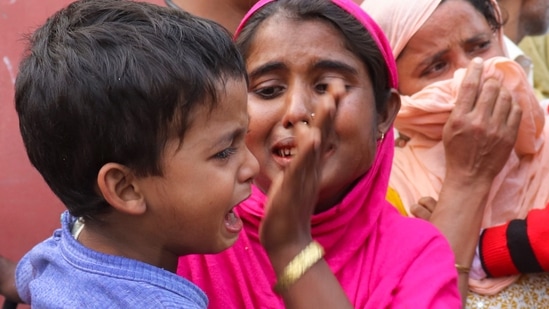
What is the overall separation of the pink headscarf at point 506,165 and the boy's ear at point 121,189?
1.23 m

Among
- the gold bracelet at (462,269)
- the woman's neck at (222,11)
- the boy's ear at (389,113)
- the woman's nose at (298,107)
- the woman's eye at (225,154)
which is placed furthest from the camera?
the woman's neck at (222,11)

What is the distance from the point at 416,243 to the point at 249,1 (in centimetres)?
140

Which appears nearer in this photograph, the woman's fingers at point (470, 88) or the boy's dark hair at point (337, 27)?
the boy's dark hair at point (337, 27)

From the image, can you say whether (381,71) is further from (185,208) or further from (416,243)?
(185,208)

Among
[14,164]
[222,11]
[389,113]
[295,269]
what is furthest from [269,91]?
[14,164]

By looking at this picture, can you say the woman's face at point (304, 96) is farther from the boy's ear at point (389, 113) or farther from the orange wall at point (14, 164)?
the orange wall at point (14, 164)

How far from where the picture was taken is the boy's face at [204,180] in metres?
1.77

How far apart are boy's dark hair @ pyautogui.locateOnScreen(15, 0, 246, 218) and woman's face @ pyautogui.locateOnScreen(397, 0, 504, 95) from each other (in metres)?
1.32

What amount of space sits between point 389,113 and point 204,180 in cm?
77

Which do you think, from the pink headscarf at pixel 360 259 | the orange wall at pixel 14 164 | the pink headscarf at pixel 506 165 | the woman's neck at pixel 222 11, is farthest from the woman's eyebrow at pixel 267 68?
the orange wall at pixel 14 164

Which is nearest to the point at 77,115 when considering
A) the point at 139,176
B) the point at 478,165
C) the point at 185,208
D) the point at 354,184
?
the point at 139,176

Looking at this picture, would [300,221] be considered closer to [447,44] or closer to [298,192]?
[298,192]

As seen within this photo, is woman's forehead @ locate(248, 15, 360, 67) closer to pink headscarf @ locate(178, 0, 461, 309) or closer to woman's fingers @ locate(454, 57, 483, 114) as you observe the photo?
pink headscarf @ locate(178, 0, 461, 309)

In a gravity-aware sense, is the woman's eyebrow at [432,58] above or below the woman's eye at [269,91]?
below
